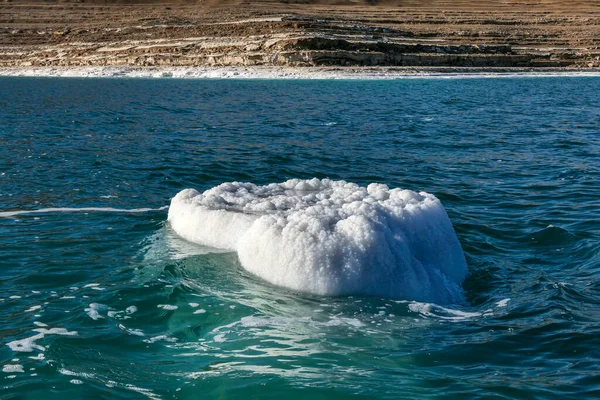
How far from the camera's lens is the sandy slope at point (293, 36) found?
Result: 2302 inches

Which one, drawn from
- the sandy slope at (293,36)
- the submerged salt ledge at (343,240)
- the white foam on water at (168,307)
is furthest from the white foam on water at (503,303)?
the sandy slope at (293,36)

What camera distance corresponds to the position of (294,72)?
173ft

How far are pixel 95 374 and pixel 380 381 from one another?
2.09 m

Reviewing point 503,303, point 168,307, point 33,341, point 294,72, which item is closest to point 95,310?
point 168,307

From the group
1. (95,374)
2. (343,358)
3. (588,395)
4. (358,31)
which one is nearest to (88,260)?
(95,374)

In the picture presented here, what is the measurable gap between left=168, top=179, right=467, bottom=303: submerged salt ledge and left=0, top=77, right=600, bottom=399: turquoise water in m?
0.20

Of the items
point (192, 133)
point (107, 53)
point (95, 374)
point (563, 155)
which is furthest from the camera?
point (107, 53)

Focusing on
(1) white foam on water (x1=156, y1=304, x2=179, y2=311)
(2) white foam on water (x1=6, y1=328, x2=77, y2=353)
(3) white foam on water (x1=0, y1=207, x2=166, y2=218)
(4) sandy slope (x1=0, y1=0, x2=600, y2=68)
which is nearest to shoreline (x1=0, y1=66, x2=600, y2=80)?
(4) sandy slope (x1=0, y1=0, x2=600, y2=68)

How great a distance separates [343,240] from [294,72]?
153ft

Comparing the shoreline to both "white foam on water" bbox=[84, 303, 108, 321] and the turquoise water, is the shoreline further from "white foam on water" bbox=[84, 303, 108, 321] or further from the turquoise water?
"white foam on water" bbox=[84, 303, 108, 321]

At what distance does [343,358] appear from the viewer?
5.59 metres

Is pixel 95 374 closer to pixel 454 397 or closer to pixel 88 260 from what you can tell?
pixel 454 397

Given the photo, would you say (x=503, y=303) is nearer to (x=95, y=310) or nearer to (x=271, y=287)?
(x=271, y=287)

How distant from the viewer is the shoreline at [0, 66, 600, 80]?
51062 millimetres
